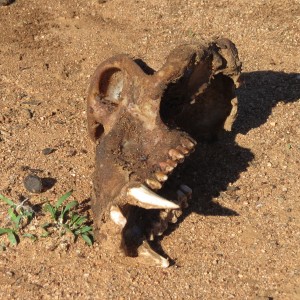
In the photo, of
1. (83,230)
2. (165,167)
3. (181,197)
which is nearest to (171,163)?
(165,167)

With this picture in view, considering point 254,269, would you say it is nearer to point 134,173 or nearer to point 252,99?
point 134,173

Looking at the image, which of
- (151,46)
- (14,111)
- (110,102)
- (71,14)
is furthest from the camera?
(71,14)

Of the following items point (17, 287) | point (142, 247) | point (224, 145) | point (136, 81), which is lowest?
point (17, 287)

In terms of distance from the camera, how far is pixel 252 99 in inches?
232

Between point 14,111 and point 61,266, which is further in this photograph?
point 14,111

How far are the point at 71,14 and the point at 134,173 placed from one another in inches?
144

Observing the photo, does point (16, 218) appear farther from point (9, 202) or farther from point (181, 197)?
point (181, 197)

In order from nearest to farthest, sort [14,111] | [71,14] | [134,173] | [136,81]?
[134,173]
[136,81]
[14,111]
[71,14]

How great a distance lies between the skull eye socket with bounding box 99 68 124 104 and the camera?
467 centimetres

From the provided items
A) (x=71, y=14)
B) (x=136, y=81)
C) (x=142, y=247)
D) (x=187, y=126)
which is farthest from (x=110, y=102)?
(x=71, y=14)

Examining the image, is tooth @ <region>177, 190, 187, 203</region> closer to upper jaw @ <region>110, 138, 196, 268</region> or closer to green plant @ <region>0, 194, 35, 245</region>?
upper jaw @ <region>110, 138, 196, 268</region>

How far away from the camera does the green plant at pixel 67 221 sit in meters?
4.41

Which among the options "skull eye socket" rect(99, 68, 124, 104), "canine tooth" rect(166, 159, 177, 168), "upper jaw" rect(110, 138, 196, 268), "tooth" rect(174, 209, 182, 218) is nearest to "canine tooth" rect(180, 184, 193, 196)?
"upper jaw" rect(110, 138, 196, 268)

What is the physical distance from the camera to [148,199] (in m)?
3.88
